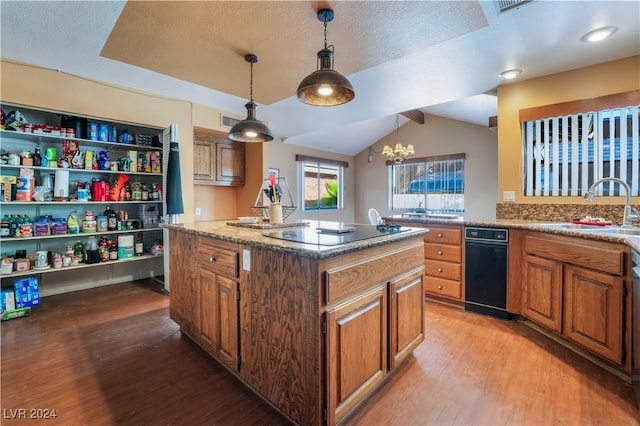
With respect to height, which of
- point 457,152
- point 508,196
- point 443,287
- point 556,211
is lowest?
point 443,287

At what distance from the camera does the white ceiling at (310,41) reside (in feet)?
6.75

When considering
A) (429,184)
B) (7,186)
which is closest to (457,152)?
(429,184)

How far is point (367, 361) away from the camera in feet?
5.09

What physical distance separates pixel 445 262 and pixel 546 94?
2.08 m

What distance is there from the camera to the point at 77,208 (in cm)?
360

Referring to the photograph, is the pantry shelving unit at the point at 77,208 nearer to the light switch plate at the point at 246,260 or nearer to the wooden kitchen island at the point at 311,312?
the wooden kitchen island at the point at 311,312

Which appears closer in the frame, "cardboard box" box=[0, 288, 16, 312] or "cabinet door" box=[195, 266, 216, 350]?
"cabinet door" box=[195, 266, 216, 350]

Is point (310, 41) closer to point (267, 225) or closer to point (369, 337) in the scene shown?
point (267, 225)

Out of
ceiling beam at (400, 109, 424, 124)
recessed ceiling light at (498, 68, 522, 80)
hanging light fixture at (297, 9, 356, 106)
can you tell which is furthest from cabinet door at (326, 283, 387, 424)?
ceiling beam at (400, 109, 424, 124)

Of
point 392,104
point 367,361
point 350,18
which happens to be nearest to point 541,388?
point 367,361

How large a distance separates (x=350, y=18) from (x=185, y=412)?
9.09 feet

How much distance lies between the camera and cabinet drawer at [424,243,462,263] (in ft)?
9.81

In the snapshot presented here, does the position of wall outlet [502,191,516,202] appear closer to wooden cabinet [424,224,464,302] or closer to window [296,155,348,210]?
wooden cabinet [424,224,464,302]

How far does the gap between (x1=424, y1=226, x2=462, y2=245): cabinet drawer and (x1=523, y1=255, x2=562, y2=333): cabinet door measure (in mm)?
623
